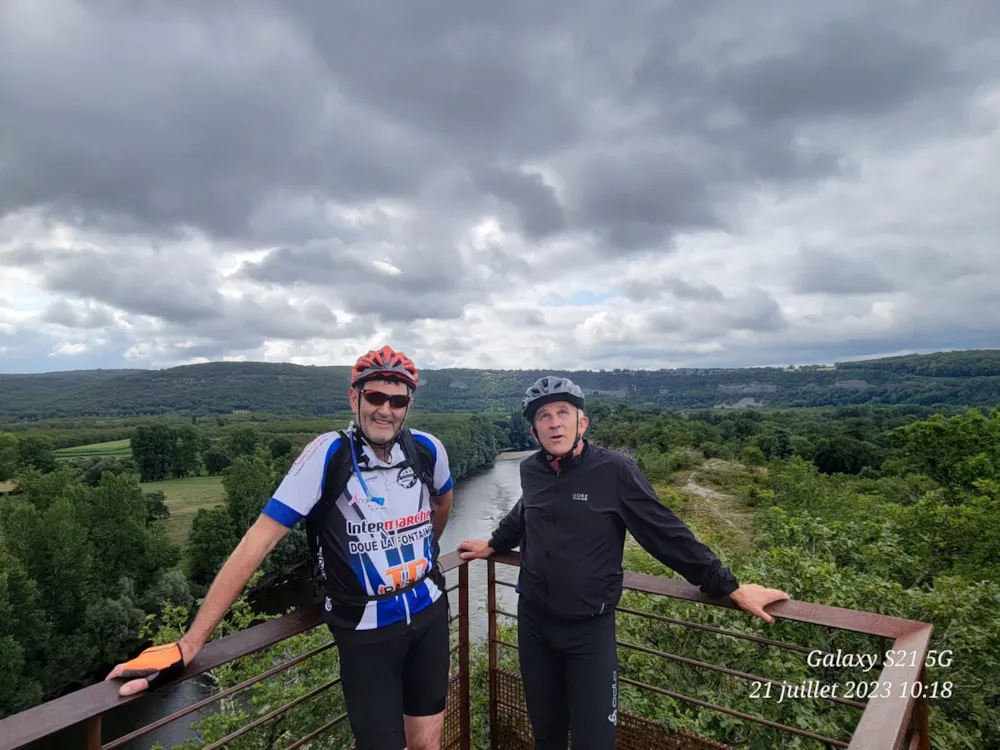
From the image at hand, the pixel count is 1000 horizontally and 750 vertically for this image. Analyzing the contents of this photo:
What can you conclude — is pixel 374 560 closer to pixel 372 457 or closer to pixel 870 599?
pixel 372 457

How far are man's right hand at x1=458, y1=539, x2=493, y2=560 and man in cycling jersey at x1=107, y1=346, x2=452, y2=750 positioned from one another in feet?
1.70

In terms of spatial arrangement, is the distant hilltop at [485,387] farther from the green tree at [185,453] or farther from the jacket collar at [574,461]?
the jacket collar at [574,461]

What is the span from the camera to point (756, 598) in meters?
2.12

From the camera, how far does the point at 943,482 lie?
1747 centimetres

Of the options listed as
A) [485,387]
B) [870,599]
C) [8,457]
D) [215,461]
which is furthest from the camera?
[485,387]

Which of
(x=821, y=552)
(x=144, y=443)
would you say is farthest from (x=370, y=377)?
(x=144, y=443)

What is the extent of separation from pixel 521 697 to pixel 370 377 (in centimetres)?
209

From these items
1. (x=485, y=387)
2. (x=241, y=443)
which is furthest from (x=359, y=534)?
(x=485, y=387)

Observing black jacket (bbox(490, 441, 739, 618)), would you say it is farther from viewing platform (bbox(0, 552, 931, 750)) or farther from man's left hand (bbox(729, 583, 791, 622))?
viewing platform (bbox(0, 552, 931, 750))

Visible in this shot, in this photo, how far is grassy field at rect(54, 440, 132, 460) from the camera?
54.1 meters

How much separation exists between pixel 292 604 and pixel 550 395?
934 inches

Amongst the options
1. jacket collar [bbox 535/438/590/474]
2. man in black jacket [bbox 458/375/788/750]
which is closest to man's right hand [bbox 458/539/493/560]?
man in black jacket [bbox 458/375/788/750]

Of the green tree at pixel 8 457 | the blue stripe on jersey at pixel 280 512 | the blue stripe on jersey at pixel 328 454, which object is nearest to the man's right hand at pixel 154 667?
the blue stripe on jersey at pixel 280 512

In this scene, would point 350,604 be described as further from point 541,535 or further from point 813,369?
point 813,369
